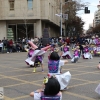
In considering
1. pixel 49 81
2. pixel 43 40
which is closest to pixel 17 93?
pixel 49 81

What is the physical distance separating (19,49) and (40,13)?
13.2m

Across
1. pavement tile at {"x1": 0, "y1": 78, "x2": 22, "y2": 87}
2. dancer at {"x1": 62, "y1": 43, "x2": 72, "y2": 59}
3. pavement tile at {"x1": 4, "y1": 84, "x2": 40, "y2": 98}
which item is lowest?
pavement tile at {"x1": 4, "y1": 84, "x2": 40, "y2": 98}

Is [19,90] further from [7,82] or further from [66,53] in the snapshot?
[66,53]

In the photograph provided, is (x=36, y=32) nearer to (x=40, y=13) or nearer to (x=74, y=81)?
(x=40, y=13)

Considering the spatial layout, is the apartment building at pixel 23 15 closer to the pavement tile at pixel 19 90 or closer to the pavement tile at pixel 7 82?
the pavement tile at pixel 7 82

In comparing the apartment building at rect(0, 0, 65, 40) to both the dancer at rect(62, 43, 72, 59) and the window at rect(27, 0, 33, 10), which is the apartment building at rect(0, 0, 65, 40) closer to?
the window at rect(27, 0, 33, 10)

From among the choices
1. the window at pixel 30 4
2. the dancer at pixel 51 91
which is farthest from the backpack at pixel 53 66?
the window at pixel 30 4

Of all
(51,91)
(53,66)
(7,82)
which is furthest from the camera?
(7,82)

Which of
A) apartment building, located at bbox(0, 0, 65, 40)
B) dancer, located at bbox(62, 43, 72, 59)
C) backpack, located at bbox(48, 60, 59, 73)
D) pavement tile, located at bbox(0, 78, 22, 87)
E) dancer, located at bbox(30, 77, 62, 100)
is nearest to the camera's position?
dancer, located at bbox(30, 77, 62, 100)

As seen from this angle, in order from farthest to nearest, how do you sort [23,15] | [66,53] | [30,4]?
[30,4] < [23,15] < [66,53]

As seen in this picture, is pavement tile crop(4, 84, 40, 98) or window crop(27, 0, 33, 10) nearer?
pavement tile crop(4, 84, 40, 98)

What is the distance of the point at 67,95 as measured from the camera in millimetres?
8000

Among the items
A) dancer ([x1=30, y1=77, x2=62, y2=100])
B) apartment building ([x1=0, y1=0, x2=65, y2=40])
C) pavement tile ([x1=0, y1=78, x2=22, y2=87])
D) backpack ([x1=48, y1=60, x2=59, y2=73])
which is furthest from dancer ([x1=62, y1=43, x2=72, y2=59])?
apartment building ([x1=0, y1=0, x2=65, y2=40])

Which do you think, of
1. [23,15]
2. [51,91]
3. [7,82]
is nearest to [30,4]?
[23,15]
